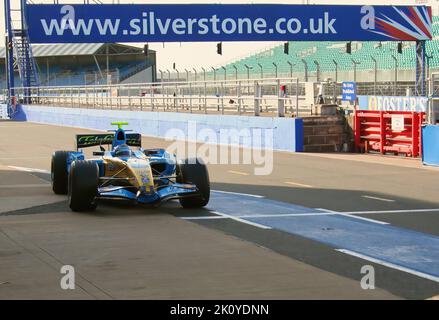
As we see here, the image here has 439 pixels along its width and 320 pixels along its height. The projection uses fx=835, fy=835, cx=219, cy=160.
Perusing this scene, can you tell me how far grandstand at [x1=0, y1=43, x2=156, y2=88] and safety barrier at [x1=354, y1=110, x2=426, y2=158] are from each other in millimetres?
52821

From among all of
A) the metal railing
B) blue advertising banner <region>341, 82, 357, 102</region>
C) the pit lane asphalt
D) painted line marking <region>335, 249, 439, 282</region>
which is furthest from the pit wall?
painted line marking <region>335, 249, 439, 282</region>

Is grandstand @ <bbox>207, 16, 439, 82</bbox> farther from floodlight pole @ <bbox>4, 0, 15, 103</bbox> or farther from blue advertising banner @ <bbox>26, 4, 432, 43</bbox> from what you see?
floodlight pole @ <bbox>4, 0, 15, 103</bbox>

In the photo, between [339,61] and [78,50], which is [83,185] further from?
[78,50]

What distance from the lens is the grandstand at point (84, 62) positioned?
78.1 metres

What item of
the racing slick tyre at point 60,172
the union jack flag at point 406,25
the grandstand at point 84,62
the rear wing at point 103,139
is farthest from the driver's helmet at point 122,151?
the grandstand at point 84,62

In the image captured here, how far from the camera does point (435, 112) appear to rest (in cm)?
2044

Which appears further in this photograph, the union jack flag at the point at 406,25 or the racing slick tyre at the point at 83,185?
the union jack flag at the point at 406,25

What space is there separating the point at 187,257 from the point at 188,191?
353 centimetres

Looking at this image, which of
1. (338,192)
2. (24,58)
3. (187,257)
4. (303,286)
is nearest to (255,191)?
(338,192)

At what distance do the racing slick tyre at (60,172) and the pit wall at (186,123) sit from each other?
10599 millimetres

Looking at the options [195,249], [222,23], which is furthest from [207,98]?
[195,249]

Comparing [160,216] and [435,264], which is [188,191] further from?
[435,264]

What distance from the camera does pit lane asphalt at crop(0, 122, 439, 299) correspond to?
7465 millimetres

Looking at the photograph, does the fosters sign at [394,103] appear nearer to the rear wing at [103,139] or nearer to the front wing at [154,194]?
the rear wing at [103,139]
